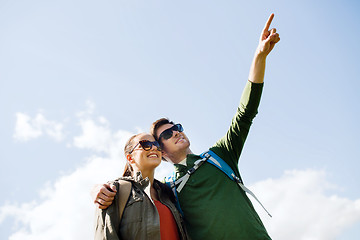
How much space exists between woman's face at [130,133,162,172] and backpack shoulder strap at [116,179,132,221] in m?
0.63

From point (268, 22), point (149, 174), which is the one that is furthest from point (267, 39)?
point (149, 174)

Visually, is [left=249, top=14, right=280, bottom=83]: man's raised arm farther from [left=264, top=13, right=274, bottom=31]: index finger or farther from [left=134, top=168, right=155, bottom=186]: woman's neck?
[left=134, top=168, right=155, bottom=186]: woman's neck

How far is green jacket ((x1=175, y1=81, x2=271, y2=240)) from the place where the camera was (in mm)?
4570

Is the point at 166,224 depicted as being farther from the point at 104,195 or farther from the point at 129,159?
the point at 129,159

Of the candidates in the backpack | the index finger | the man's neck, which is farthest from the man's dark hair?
the index finger

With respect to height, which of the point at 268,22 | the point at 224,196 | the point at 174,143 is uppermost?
the point at 268,22

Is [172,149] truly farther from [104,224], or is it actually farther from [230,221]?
[104,224]

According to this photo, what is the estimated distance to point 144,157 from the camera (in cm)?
502

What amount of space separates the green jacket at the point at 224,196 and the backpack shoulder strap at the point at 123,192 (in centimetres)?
123

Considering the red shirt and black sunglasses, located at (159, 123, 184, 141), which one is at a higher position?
black sunglasses, located at (159, 123, 184, 141)

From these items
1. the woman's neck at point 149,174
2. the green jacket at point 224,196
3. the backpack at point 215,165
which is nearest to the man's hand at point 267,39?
the green jacket at point 224,196

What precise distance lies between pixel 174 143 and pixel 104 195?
2.47m

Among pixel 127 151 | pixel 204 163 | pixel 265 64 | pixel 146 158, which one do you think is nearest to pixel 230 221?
pixel 204 163

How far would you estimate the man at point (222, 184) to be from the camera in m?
4.56
